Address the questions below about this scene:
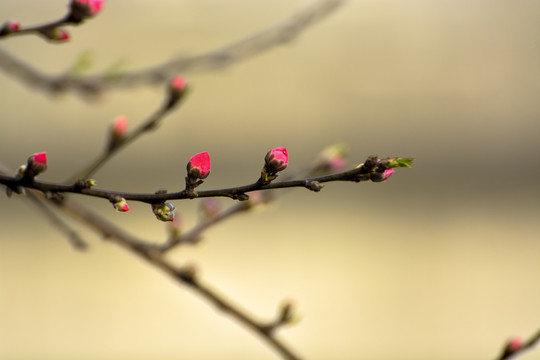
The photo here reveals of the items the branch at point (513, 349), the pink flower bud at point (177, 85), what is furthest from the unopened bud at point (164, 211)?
the branch at point (513, 349)

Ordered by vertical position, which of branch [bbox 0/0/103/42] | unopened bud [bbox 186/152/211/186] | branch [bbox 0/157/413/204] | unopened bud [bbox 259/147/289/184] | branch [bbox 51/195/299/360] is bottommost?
branch [bbox 0/157/413/204]

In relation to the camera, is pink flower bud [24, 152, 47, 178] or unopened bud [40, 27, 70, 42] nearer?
pink flower bud [24, 152, 47, 178]

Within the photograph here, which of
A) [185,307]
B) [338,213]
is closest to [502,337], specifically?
[338,213]

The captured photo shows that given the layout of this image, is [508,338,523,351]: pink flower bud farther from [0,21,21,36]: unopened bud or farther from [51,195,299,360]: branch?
[0,21,21,36]: unopened bud

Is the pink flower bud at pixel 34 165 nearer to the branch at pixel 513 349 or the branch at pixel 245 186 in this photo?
the branch at pixel 245 186

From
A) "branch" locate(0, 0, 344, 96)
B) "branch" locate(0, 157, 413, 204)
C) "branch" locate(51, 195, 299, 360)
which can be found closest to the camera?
"branch" locate(0, 157, 413, 204)

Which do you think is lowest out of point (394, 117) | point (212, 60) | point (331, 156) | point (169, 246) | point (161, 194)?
point (161, 194)

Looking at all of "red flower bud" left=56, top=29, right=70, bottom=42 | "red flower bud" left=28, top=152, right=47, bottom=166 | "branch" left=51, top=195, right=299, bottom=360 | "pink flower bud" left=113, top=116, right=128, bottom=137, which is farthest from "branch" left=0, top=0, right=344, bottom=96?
"red flower bud" left=28, top=152, right=47, bottom=166

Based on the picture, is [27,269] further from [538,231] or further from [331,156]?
[538,231]
